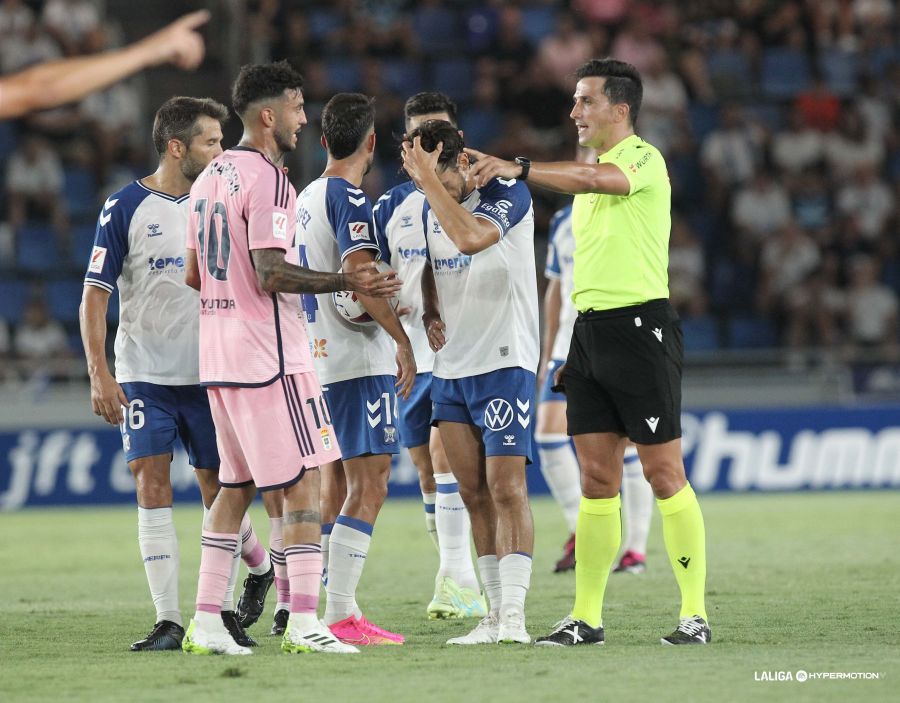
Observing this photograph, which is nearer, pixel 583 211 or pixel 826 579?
pixel 583 211

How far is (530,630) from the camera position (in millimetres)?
7039

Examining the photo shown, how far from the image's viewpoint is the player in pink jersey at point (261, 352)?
20.1ft

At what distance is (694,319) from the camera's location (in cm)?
1814

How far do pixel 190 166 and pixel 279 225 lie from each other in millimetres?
1174

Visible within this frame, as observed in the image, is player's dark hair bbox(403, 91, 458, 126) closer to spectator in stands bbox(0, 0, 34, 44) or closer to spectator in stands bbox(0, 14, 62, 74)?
spectator in stands bbox(0, 14, 62, 74)

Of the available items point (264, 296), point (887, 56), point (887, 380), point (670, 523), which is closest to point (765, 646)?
point (670, 523)

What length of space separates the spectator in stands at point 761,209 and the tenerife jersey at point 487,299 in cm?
1271

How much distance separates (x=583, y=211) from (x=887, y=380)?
1095cm

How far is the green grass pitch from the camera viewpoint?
206 inches

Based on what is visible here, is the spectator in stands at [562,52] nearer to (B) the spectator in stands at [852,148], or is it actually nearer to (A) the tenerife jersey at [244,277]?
(B) the spectator in stands at [852,148]

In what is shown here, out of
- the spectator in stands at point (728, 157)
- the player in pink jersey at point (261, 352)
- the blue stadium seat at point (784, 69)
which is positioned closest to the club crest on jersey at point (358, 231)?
the player in pink jersey at point (261, 352)

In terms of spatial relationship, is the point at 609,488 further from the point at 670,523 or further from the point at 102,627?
the point at 102,627

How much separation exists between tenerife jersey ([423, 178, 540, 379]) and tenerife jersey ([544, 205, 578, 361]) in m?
3.14

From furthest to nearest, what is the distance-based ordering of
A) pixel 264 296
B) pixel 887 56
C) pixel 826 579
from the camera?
pixel 887 56
pixel 826 579
pixel 264 296
